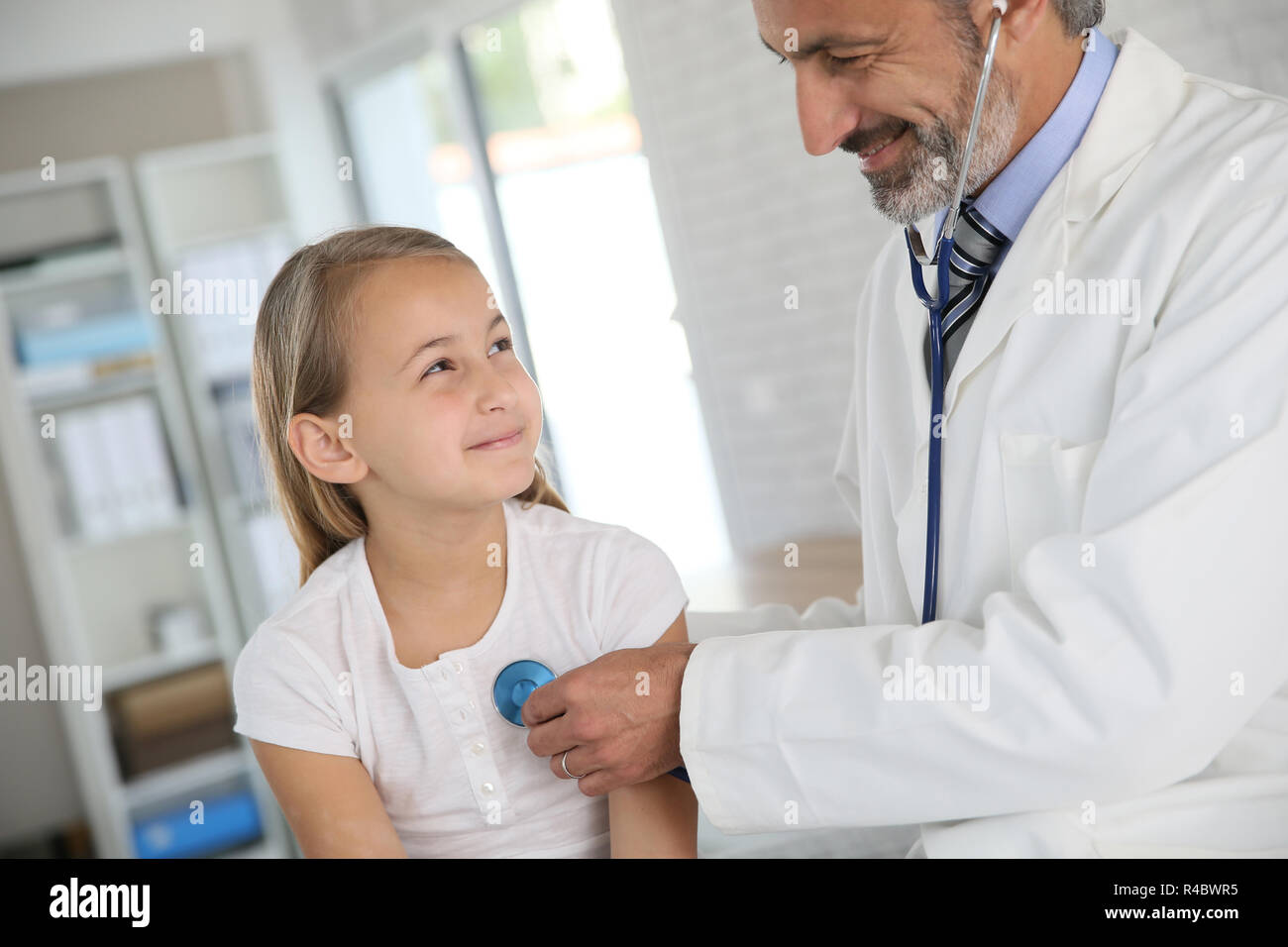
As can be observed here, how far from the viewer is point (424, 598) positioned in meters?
0.91

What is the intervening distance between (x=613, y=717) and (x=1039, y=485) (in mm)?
348

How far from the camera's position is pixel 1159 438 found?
0.72 meters

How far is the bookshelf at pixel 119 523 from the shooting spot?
10.0 feet

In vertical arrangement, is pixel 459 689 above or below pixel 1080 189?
below

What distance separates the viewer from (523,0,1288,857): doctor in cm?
71

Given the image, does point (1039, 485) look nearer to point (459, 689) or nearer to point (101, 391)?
point (459, 689)

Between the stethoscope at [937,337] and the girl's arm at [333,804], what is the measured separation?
45 centimetres

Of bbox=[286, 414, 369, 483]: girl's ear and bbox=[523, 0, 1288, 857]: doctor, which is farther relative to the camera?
bbox=[286, 414, 369, 483]: girl's ear

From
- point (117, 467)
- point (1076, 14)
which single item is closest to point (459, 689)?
point (1076, 14)

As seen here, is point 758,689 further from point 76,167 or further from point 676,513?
point 76,167

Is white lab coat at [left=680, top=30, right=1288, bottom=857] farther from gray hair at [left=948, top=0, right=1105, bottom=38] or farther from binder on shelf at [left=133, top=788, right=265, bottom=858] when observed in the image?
binder on shelf at [left=133, top=788, right=265, bottom=858]
